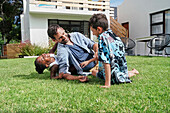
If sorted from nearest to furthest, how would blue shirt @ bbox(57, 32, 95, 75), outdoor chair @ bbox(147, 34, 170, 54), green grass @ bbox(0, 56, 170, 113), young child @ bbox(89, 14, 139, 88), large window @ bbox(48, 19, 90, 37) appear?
1. green grass @ bbox(0, 56, 170, 113)
2. young child @ bbox(89, 14, 139, 88)
3. blue shirt @ bbox(57, 32, 95, 75)
4. outdoor chair @ bbox(147, 34, 170, 54)
5. large window @ bbox(48, 19, 90, 37)

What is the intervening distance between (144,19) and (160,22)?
1.69 meters

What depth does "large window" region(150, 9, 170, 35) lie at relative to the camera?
11.3m

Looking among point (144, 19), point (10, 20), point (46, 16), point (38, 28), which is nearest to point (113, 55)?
point (38, 28)

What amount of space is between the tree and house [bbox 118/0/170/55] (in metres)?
12.1

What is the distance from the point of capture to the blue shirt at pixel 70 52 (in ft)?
9.53

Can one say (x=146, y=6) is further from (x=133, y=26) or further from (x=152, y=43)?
(x=152, y=43)

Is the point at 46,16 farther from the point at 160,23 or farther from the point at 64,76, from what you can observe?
the point at 64,76

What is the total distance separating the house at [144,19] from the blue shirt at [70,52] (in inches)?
282

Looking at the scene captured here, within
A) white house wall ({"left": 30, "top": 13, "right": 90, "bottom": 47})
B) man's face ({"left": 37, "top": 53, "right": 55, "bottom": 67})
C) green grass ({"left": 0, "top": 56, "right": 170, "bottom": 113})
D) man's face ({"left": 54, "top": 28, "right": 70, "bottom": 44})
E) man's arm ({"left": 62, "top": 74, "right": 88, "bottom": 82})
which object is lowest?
green grass ({"left": 0, "top": 56, "right": 170, "bottom": 113})

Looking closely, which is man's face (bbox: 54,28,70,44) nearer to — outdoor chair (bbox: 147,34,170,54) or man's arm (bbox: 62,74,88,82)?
man's arm (bbox: 62,74,88,82)

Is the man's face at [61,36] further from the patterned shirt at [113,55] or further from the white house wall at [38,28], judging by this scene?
the white house wall at [38,28]

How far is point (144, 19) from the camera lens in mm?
13219

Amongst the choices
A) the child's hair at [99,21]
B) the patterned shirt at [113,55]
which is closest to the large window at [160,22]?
the patterned shirt at [113,55]

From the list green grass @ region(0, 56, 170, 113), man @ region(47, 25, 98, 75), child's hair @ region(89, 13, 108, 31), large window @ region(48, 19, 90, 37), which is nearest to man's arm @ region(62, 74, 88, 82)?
man @ region(47, 25, 98, 75)
